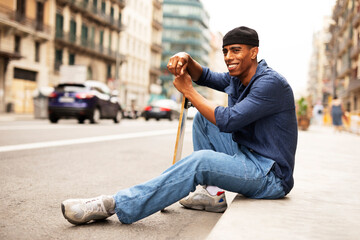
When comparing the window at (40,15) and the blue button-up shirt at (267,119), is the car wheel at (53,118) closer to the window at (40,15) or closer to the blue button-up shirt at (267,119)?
the blue button-up shirt at (267,119)

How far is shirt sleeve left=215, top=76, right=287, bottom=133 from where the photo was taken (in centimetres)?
266

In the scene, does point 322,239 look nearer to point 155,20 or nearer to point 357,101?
point 357,101

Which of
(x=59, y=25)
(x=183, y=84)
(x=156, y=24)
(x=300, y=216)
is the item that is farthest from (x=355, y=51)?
(x=300, y=216)

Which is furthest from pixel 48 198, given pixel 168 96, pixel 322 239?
pixel 168 96

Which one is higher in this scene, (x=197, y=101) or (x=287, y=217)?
(x=197, y=101)

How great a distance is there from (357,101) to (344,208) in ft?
136

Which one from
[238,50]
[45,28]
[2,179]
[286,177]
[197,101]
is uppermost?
[45,28]

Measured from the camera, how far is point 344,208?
287 centimetres

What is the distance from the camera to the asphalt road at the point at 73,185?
2.56 meters

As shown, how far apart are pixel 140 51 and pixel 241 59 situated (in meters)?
53.0

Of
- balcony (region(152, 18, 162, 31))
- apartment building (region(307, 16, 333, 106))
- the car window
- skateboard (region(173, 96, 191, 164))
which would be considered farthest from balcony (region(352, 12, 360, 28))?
skateboard (region(173, 96, 191, 164))

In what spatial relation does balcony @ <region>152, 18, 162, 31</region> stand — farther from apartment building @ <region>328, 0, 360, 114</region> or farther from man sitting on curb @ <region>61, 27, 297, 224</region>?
man sitting on curb @ <region>61, 27, 297, 224</region>

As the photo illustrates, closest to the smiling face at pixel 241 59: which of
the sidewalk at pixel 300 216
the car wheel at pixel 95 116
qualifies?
the sidewalk at pixel 300 216

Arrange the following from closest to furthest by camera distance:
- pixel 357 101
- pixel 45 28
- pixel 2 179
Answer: pixel 2 179 < pixel 45 28 < pixel 357 101
